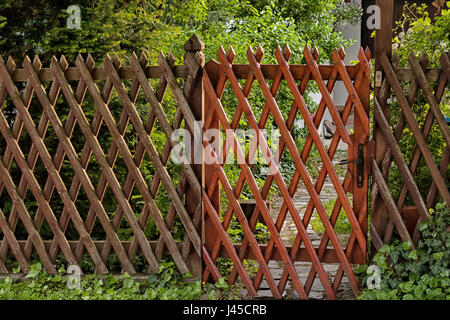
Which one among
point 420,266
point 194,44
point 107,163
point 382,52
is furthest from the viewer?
point 107,163

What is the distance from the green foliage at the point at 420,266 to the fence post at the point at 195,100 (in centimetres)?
119

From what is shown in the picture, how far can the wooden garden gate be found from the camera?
4137mm

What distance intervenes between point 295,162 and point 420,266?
1085mm

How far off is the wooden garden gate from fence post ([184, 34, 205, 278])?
6cm

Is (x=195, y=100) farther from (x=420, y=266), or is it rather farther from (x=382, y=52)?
(x=420, y=266)

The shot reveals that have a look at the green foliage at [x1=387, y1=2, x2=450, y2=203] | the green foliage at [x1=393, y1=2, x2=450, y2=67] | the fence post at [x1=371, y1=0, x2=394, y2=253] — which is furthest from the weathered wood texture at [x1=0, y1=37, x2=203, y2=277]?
the green foliage at [x1=393, y1=2, x2=450, y2=67]

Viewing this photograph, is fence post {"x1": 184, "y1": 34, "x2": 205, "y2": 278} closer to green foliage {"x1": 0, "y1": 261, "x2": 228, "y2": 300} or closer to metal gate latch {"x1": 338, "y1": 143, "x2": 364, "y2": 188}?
green foliage {"x1": 0, "y1": 261, "x2": 228, "y2": 300}

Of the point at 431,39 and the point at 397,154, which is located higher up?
the point at 431,39

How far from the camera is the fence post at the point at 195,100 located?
4.29 m

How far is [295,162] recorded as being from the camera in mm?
4195

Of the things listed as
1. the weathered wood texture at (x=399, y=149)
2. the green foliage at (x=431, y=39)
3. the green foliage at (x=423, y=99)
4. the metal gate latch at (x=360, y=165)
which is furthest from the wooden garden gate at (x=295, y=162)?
the green foliage at (x=431, y=39)

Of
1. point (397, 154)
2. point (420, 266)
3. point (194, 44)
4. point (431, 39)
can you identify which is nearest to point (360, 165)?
point (397, 154)
